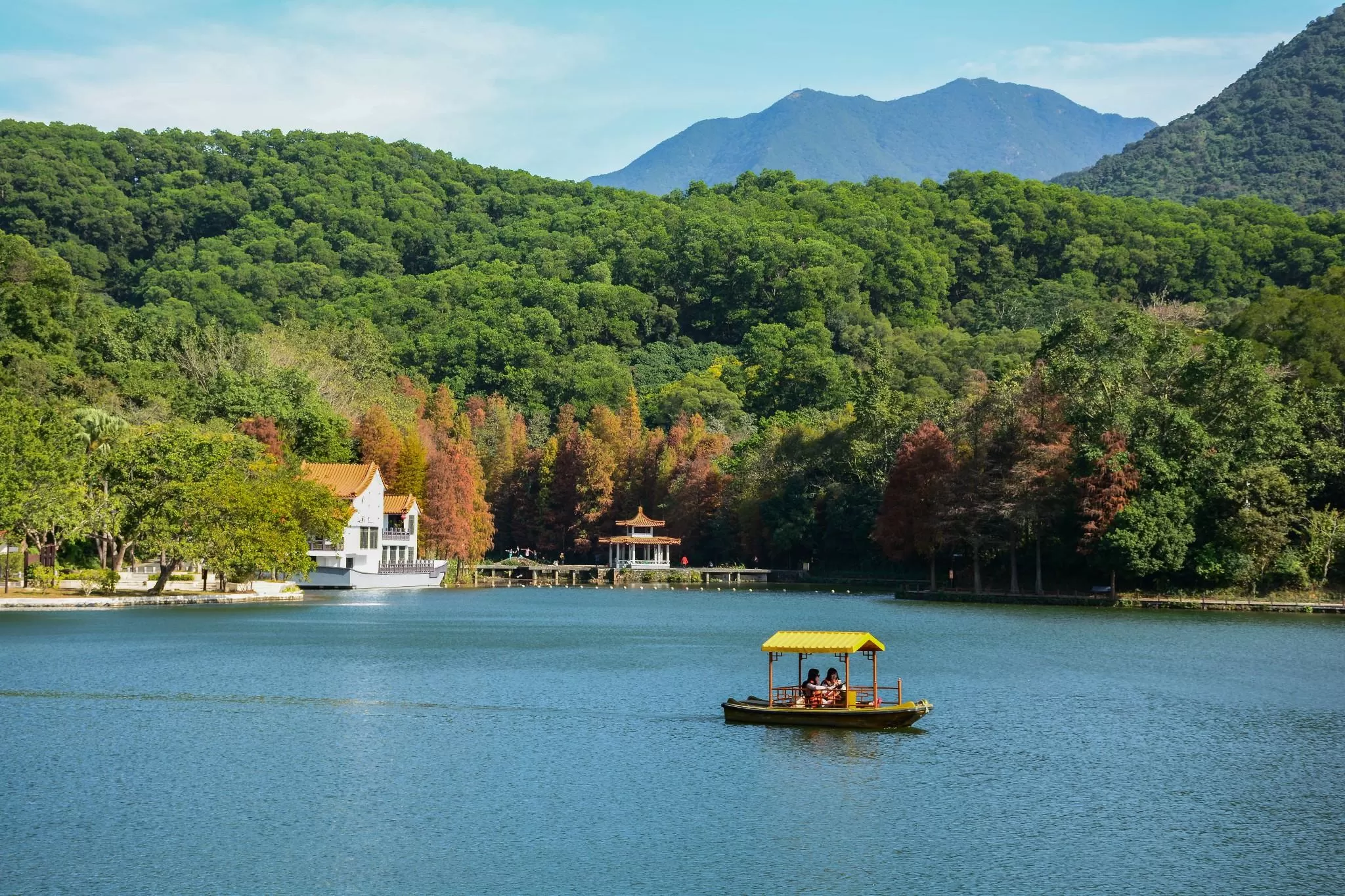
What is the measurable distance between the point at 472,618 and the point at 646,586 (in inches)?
1440

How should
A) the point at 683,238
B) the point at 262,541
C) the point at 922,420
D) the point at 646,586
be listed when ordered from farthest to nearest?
the point at 683,238, the point at 646,586, the point at 922,420, the point at 262,541

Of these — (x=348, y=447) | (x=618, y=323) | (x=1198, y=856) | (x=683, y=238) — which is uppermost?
(x=683, y=238)

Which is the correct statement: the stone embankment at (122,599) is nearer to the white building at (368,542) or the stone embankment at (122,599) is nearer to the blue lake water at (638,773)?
the blue lake water at (638,773)

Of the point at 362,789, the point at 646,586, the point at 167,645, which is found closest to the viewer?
the point at 362,789

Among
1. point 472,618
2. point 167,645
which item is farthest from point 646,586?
point 167,645

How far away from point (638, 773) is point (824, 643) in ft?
18.7

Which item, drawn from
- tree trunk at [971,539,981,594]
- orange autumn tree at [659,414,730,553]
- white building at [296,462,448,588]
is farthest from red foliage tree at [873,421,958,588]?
white building at [296,462,448,588]

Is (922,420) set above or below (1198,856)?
above

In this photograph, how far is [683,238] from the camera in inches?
5595

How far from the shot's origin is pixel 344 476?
252 ft

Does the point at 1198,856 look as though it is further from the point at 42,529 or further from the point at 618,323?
the point at 618,323

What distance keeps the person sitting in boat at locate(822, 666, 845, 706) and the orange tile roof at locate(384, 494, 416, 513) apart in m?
58.1

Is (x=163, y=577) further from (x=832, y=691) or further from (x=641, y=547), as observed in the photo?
(x=641, y=547)

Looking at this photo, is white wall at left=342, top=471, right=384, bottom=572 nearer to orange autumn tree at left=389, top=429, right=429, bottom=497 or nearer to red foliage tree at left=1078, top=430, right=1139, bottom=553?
orange autumn tree at left=389, top=429, right=429, bottom=497
